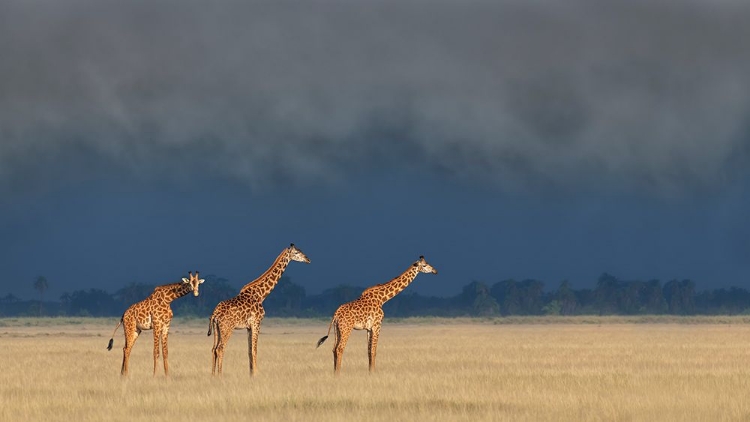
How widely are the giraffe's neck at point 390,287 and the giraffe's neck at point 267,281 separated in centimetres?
215

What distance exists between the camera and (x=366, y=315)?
2764 cm

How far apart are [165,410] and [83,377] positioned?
29.0 feet

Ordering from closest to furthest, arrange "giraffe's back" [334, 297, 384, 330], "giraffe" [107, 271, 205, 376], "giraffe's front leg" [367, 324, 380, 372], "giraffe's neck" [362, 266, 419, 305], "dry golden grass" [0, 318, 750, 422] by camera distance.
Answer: "dry golden grass" [0, 318, 750, 422] < "giraffe" [107, 271, 205, 376] < "giraffe's back" [334, 297, 384, 330] < "giraffe's front leg" [367, 324, 380, 372] < "giraffe's neck" [362, 266, 419, 305]

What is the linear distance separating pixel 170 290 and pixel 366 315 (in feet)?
15.5

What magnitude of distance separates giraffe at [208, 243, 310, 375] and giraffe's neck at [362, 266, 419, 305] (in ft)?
7.67

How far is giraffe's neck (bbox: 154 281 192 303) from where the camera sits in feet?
84.6

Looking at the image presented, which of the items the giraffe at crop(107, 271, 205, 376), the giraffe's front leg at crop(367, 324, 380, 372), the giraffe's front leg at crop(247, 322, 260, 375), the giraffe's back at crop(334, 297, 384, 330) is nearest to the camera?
the giraffe at crop(107, 271, 205, 376)

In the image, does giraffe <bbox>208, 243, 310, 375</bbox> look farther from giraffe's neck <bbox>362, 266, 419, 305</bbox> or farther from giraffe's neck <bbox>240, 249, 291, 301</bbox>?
giraffe's neck <bbox>362, 266, 419, 305</bbox>

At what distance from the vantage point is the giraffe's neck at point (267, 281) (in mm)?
27719

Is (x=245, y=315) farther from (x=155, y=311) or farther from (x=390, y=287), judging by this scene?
(x=390, y=287)

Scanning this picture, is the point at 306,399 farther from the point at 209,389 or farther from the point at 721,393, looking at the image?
the point at 721,393

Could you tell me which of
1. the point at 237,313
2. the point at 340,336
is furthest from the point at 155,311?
the point at 340,336

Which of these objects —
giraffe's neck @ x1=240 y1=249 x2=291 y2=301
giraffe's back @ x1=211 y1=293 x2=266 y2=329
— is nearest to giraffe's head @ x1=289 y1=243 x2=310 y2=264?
giraffe's neck @ x1=240 y1=249 x2=291 y2=301

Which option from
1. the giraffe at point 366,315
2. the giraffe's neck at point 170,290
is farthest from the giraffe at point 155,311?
the giraffe at point 366,315
